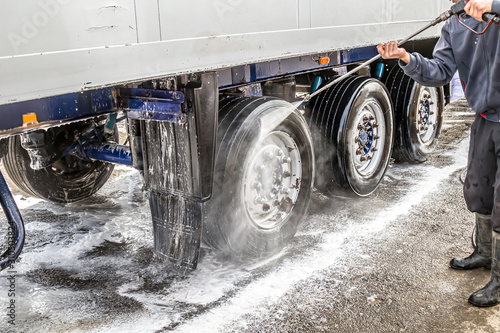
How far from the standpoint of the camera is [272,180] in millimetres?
3801

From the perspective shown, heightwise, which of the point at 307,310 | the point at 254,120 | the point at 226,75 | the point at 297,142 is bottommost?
the point at 307,310

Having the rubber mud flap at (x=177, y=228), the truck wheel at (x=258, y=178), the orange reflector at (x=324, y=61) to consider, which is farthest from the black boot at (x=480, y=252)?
the rubber mud flap at (x=177, y=228)

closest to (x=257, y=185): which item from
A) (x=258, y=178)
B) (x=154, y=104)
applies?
(x=258, y=178)

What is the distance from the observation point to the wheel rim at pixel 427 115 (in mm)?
5878

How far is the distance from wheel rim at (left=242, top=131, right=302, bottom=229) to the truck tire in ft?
2.19

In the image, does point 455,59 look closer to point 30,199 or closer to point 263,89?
point 263,89

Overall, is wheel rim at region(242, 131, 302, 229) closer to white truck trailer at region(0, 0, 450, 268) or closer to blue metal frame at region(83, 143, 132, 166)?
white truck trailer at region(0, 0, 450, 268)

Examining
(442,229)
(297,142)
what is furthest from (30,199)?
(442,229)

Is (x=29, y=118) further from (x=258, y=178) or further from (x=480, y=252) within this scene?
(x=480, y=252)

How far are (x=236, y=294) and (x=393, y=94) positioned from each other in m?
3.20

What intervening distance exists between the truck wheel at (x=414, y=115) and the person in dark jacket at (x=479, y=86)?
2300 mm

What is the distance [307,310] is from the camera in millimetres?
3117

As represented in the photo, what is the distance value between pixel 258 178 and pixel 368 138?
166 cm

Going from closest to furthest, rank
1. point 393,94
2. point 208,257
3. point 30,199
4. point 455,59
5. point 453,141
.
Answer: point 455,59
point 208,257
point 30,199
point 393,94
point 453,141
